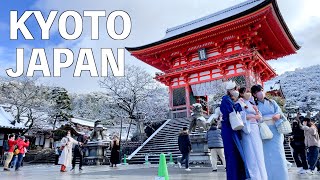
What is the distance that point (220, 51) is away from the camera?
25031mm

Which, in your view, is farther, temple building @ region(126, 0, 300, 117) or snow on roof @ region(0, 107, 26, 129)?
snow on roof @ region(0, 107, 26, 129)

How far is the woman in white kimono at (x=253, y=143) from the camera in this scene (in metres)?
4.38

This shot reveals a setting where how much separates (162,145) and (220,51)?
10.3m

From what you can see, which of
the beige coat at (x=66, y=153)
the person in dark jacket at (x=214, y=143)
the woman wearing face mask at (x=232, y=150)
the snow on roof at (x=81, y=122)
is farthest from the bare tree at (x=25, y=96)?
the woman wearing face mask at (x=232, y=150)

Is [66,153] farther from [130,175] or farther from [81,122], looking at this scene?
[81,122]

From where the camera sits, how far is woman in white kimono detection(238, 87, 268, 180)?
4.38m

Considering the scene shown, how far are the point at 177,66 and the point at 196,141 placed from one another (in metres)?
14.8

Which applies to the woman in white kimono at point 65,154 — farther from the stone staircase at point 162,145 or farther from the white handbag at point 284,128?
the white handbag at point 284,128

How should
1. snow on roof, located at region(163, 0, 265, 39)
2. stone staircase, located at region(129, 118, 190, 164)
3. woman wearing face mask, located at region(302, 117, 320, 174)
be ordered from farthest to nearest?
snow on roof, located at region(163, 0, 265, 39)
stone staircase, located at region(129, 118, 190, 164)
woman wearing face mask, located at region(302, 117, 320, 174)

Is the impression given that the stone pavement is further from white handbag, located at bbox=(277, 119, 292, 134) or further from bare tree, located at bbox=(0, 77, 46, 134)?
bare tree, located at bbox=(0, 77, 46, 134)

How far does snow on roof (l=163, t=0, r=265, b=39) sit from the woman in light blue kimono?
22.2 meters

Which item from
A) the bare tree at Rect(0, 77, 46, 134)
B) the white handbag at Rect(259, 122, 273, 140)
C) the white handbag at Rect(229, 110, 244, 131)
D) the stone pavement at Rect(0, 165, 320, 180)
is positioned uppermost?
the bare tree at Rect(0, 77, 46, 134)

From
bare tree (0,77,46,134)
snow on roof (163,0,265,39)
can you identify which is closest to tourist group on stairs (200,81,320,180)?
snow on roof (163,0,265,39)

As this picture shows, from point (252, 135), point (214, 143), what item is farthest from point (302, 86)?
point (252, 135)
